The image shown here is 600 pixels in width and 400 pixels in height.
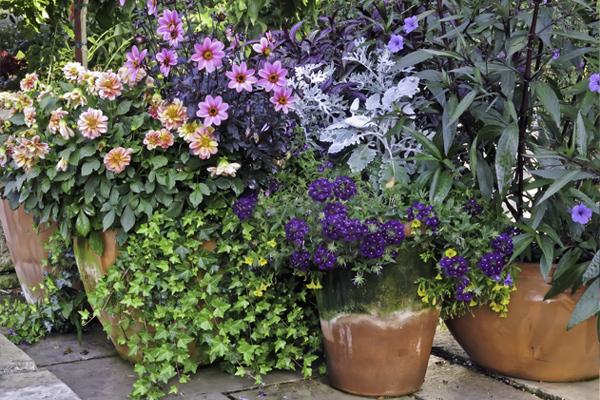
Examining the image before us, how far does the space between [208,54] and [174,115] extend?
0.24 metres

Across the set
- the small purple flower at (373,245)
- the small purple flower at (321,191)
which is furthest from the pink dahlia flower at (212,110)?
the small purple flower at (373,245)

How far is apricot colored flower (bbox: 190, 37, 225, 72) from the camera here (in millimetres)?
2770

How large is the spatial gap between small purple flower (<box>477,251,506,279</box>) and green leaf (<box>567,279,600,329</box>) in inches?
10.4

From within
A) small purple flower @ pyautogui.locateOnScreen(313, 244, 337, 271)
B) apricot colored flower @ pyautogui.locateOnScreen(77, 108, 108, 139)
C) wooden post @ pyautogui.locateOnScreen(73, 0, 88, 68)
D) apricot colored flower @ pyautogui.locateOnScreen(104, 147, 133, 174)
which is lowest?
small purple flower @ pyautogui.locateOnScreen(313, 244, 337, 271)

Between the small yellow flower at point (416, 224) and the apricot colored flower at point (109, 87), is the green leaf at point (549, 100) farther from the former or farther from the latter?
the apricot colored flower at point (109, 87)

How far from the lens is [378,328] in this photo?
2760mm

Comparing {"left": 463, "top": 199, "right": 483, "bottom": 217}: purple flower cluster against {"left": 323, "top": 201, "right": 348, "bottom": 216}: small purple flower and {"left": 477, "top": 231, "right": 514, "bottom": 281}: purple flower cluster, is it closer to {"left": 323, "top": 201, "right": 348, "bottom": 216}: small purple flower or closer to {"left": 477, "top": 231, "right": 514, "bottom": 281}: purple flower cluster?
{"left": 477, "top": 231, "right": 514, "bottom": 281}: purple flower cluster

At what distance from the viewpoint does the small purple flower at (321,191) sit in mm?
2723

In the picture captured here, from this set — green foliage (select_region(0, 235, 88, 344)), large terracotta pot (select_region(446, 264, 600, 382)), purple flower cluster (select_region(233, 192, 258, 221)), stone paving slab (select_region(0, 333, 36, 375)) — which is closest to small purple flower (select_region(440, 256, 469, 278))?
large terracotta pot (select_region(446, 264, 600, 382))

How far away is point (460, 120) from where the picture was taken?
3.03 meters

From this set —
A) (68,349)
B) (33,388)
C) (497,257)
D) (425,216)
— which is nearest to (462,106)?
(425,216)

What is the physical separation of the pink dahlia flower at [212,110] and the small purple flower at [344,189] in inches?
17.0

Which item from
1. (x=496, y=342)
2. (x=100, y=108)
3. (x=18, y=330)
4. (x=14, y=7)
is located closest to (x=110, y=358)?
(x=18, y=330)

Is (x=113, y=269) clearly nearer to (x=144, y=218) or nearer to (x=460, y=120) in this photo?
(x=144, y=218)
